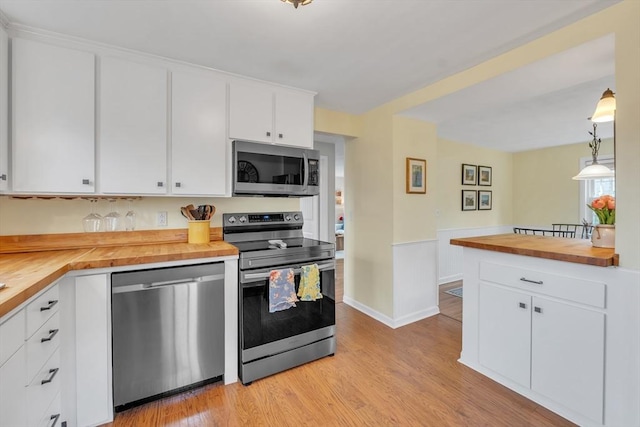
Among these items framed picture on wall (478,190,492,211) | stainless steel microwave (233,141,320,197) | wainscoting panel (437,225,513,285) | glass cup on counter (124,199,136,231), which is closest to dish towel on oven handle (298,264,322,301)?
stainless steel microwave (233,141,320,197)

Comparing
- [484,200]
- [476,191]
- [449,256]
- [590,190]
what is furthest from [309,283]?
[590,190]

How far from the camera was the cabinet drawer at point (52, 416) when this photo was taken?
4.24ft

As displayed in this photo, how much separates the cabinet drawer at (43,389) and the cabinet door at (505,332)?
2.62m

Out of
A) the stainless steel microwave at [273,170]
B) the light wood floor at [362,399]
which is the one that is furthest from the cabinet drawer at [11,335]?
the stainless steel microwave at [273,170]

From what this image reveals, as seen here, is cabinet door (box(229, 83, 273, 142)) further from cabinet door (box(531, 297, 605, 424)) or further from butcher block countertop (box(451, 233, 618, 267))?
cabinet door (box(531, 297, 605, 424))

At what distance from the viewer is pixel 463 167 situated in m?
4.81

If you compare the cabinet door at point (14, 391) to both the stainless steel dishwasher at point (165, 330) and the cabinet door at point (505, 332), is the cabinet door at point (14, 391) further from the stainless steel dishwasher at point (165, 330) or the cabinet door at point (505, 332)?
the cabinet door at point (505, 332)

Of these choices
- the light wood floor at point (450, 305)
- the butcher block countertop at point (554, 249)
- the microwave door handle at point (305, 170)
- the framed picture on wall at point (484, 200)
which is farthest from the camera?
the framed picture on wall at point (484, 200)

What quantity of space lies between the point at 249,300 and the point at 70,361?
102 cm

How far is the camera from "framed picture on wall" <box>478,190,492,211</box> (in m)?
5.09

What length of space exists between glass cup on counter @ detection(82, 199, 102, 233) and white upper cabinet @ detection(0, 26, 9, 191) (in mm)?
480

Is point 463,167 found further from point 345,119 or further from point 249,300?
point 249,300

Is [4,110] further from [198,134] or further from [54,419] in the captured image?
[54,419]

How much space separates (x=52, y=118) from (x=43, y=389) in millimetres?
1556
